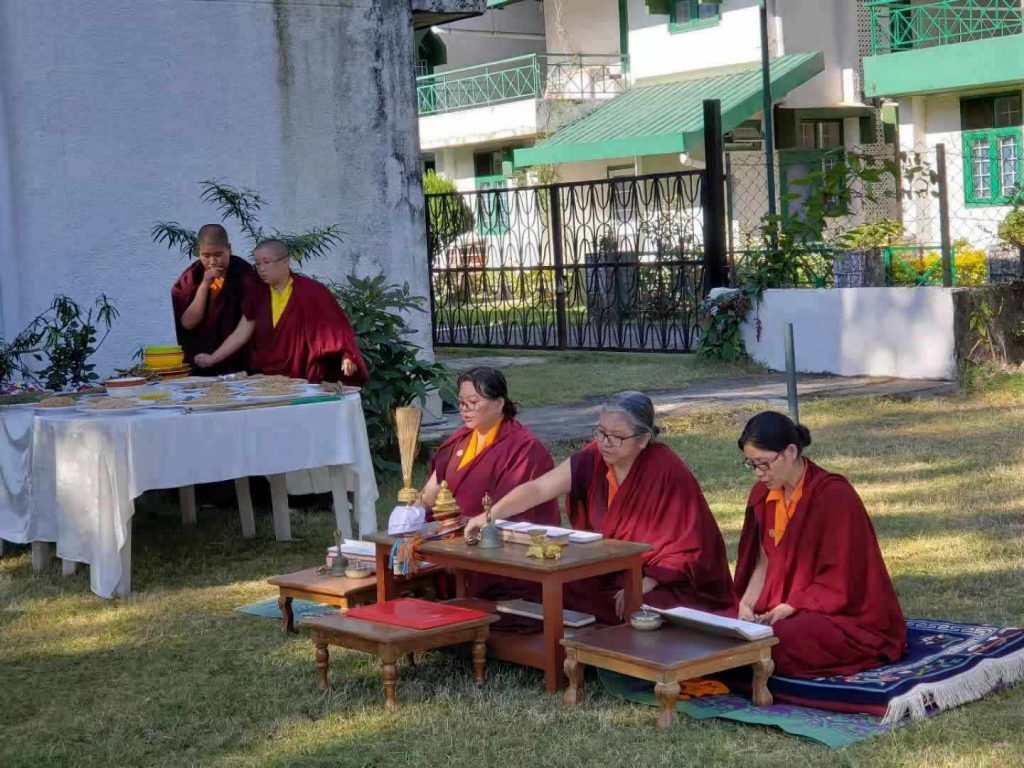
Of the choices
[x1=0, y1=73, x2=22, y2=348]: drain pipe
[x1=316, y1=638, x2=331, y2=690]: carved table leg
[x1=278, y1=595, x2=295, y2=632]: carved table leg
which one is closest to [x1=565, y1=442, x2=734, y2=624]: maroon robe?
[x1=316, y1=638, x2=331, y2=690]: carved table leg

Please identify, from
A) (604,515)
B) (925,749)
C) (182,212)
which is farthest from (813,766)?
(182,212)

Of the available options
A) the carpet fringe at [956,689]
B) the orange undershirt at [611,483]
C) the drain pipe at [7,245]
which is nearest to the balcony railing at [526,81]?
the drain pipe at [7,245]

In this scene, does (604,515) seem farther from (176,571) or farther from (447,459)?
(176,571)

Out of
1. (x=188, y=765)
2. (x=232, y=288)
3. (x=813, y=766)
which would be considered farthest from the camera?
(x=232, y=288)

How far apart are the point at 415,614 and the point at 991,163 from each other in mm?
15326

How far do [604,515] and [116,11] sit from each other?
606 cm

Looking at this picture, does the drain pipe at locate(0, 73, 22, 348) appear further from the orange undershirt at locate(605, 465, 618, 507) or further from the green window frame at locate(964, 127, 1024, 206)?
the green window frame at locate(964, 127, 1024, 206)

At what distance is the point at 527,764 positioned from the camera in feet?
14.7

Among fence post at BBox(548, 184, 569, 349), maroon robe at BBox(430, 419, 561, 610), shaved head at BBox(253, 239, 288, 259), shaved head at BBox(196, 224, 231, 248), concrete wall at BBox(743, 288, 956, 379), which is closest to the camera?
maroon robe at BBox(430, 419, 561, 610)

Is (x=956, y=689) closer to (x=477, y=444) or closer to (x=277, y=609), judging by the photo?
(x=477, y=444)

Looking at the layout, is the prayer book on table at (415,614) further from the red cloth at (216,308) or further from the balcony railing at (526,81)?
the balcony railing at (526,81)

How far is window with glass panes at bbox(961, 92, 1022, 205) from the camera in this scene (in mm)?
18922

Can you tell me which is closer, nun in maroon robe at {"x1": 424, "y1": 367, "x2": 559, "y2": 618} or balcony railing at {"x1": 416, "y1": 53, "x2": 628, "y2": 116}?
nun in maroon robe at {"x1": 424, "y1": 367, "x2": 559, "y2": 618}

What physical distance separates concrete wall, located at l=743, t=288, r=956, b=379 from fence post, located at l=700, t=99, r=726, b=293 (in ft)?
3.04
